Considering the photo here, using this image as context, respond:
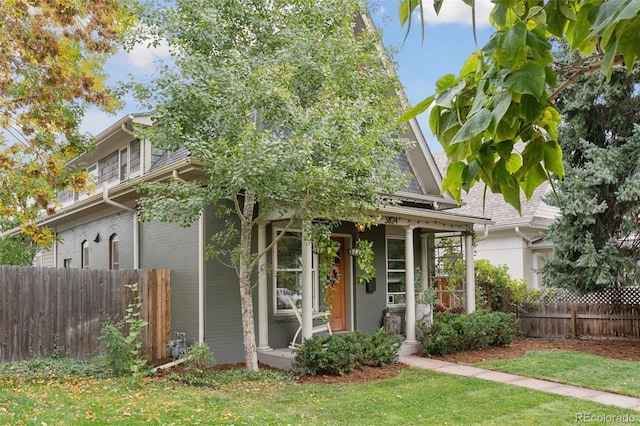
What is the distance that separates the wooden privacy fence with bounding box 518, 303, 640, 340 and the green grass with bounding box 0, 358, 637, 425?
5763 mm

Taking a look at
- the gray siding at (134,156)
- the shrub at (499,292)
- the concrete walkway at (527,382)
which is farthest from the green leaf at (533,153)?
the shrub at (499,292)

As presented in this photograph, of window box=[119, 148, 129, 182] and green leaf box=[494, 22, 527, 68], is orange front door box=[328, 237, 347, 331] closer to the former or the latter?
window box=[119, 148, 129, 182]

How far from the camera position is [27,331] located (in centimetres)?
936

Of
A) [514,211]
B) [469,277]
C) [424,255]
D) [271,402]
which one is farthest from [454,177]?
[514,211]

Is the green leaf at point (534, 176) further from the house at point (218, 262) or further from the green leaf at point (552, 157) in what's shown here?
the house at point (218, 262)

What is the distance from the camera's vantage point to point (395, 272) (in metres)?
13.2

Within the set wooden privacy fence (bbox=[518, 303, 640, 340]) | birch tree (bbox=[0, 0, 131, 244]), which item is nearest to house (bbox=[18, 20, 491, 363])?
birch tree (bbox=[0, 0, 131, 244])

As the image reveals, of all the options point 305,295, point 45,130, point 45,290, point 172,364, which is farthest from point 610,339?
point 45,130

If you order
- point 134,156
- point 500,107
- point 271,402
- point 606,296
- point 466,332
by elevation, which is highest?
point 134,156

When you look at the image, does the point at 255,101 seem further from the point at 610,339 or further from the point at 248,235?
the point at 610,339

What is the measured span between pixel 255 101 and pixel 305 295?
3.52 metres

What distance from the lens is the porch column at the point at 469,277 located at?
12648mm

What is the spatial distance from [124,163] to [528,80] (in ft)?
44.1

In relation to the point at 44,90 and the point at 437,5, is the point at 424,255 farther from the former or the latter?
the point at 437,5
